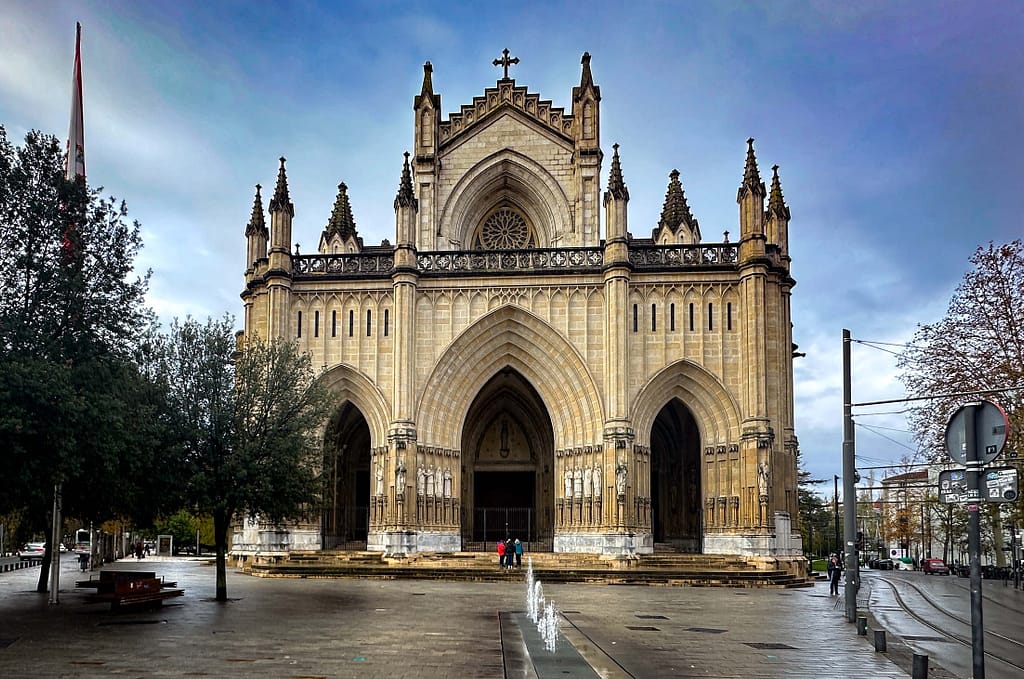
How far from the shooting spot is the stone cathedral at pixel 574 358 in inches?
1563

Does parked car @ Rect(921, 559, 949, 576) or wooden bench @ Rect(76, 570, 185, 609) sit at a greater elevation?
wooden bench @ Rect(76, 570, 185, 609)

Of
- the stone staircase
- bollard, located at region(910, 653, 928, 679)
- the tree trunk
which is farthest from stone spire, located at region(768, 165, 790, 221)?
bollard, located at region(910, 653, 928, 679)

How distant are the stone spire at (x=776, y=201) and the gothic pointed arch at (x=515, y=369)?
1127cm

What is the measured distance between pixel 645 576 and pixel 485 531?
1054 cm

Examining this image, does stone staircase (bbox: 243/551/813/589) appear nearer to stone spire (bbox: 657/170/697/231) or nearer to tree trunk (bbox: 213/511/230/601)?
tree trunk (bbox: 213/511/230/601)

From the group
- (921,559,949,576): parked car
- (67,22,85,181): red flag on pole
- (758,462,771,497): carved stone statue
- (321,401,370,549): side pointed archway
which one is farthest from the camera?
(921,559,949,576): parked car

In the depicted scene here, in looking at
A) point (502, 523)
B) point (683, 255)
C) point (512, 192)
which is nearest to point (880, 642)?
point (683, 255)

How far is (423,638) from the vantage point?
16.5m

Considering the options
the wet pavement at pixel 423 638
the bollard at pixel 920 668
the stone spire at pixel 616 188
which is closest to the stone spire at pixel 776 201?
the stone spire at pixel 616 188

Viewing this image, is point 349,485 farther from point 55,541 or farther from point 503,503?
point 55,541

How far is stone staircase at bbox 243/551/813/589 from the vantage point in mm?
35062

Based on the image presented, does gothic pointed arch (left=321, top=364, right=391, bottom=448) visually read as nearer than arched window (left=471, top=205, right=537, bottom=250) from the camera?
Yes

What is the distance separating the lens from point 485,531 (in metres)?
44.0

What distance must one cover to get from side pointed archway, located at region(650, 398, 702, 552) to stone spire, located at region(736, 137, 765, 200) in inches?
385
